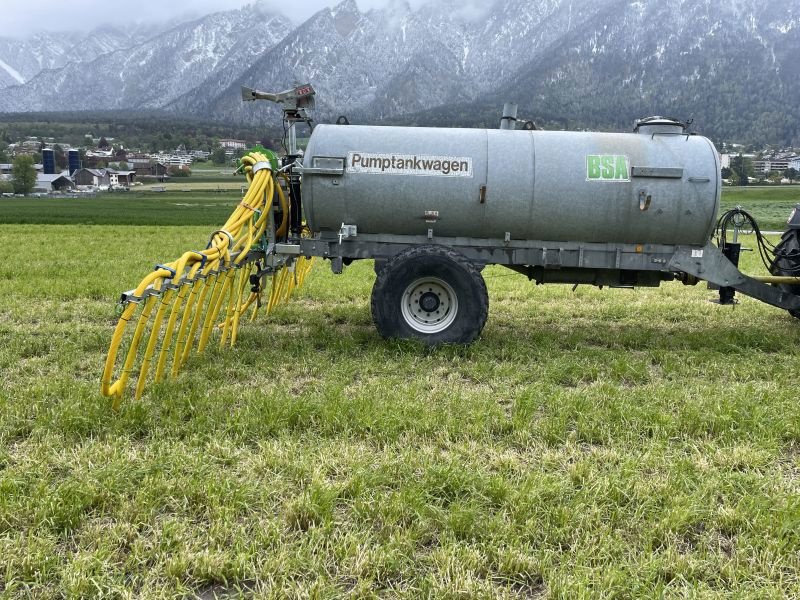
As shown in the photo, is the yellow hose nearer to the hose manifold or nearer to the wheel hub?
the hose manifold

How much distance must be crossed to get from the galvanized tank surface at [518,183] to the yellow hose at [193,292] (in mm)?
582

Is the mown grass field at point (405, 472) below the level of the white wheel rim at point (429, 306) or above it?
below

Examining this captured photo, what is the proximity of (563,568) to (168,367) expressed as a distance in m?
4.17

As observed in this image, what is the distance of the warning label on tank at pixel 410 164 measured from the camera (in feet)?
20.8

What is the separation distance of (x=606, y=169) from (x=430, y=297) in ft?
7.24

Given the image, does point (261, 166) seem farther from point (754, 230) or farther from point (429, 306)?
point (754, 230)

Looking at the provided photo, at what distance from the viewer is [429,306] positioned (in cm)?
656

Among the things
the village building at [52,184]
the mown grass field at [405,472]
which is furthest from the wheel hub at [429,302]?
the village building at [52,184]

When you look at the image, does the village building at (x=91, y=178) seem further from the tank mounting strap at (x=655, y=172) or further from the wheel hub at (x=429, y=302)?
the tank mounting strap at (x=655, y=172)

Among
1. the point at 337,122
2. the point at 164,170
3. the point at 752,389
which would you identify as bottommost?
the point at 752,389

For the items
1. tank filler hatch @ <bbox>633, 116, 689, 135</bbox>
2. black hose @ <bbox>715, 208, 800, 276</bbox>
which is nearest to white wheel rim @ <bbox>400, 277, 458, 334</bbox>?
tank filler hatch @ <bbox>633, 116, 689, 135</bbox>

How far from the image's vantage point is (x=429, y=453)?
12.6 feet

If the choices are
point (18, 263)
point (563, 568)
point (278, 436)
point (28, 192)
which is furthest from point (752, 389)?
point (28, 192)

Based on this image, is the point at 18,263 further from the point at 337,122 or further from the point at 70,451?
the point at 70,451
